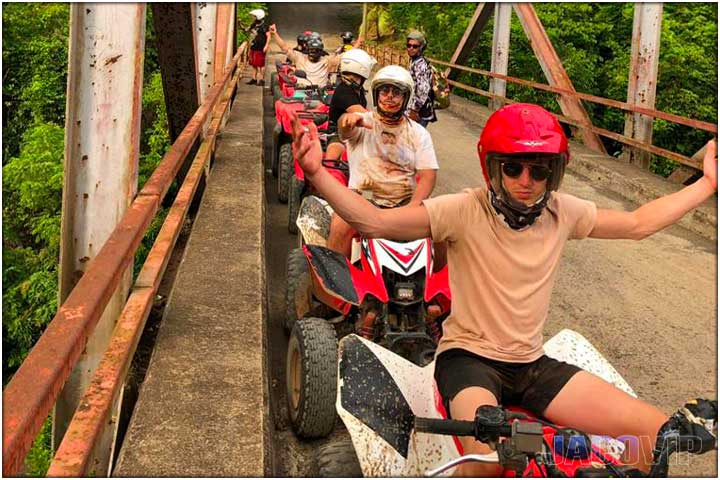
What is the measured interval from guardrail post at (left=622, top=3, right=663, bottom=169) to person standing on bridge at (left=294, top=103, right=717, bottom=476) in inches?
326

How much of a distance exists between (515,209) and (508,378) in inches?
22.9

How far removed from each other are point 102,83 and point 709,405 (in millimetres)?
2969

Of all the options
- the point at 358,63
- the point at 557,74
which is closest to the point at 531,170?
the point at 358,63

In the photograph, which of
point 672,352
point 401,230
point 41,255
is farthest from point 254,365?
point 41,255

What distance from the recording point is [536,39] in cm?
1360

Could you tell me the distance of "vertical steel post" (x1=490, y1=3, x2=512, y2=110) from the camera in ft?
52.7

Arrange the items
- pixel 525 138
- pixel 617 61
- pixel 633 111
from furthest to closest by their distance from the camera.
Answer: pixel 617 61, pixel 633 111, pixel 525 138

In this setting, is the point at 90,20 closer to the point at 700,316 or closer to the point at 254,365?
the point at 254,365

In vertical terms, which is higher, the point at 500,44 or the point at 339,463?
the point at 500,44

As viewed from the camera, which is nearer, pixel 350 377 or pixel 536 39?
pixel 350 377

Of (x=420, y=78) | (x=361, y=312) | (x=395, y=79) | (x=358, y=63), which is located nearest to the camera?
(x=361, y=312)

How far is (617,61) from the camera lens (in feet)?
58.4

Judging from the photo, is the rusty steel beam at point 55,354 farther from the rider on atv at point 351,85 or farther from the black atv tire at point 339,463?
the rider on atv at point 351,85

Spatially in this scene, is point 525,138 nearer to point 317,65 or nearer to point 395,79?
point 395,79
